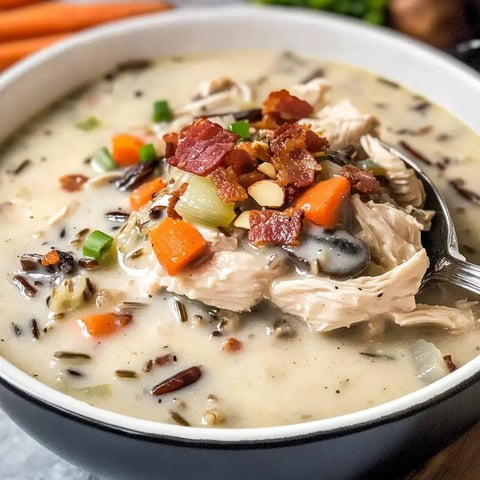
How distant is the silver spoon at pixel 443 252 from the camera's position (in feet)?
6.84

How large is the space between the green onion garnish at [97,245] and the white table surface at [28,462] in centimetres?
49

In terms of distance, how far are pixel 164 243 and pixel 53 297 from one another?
293 mm

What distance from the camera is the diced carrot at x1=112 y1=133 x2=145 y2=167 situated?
2.49 metres

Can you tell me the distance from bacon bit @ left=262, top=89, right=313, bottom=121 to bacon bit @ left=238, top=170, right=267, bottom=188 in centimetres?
38

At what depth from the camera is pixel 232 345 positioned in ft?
6.38

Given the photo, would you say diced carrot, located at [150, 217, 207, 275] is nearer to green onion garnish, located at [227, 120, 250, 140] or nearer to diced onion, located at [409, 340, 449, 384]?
green onion garnish, located at [227, 120, 250, 140]

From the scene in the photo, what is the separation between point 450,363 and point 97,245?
33.6 inches

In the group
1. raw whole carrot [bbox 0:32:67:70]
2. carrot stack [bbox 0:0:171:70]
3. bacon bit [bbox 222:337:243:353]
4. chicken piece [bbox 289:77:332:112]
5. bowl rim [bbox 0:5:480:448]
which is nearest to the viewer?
bowl rim [bbox 0:5:480:448]

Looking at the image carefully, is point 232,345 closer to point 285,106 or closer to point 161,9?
point 285,106

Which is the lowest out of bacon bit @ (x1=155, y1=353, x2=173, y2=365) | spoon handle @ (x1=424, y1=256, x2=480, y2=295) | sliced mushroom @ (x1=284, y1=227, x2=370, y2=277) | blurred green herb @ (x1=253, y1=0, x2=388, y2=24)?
blurred green herb @ (x1=253, y1=0, x2=388, y2=24)

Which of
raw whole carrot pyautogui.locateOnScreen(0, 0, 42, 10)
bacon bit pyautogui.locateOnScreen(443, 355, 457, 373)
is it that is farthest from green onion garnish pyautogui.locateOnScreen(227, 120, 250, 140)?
raw whole carrot pyautogui.locateOnScreen(0, 0, 42, 10)

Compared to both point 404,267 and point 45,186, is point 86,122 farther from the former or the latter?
point 404,267

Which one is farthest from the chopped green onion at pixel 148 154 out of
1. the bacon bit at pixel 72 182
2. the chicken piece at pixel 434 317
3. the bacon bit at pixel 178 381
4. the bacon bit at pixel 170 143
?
the chicken piece at pixel 434 317

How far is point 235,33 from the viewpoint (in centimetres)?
304
